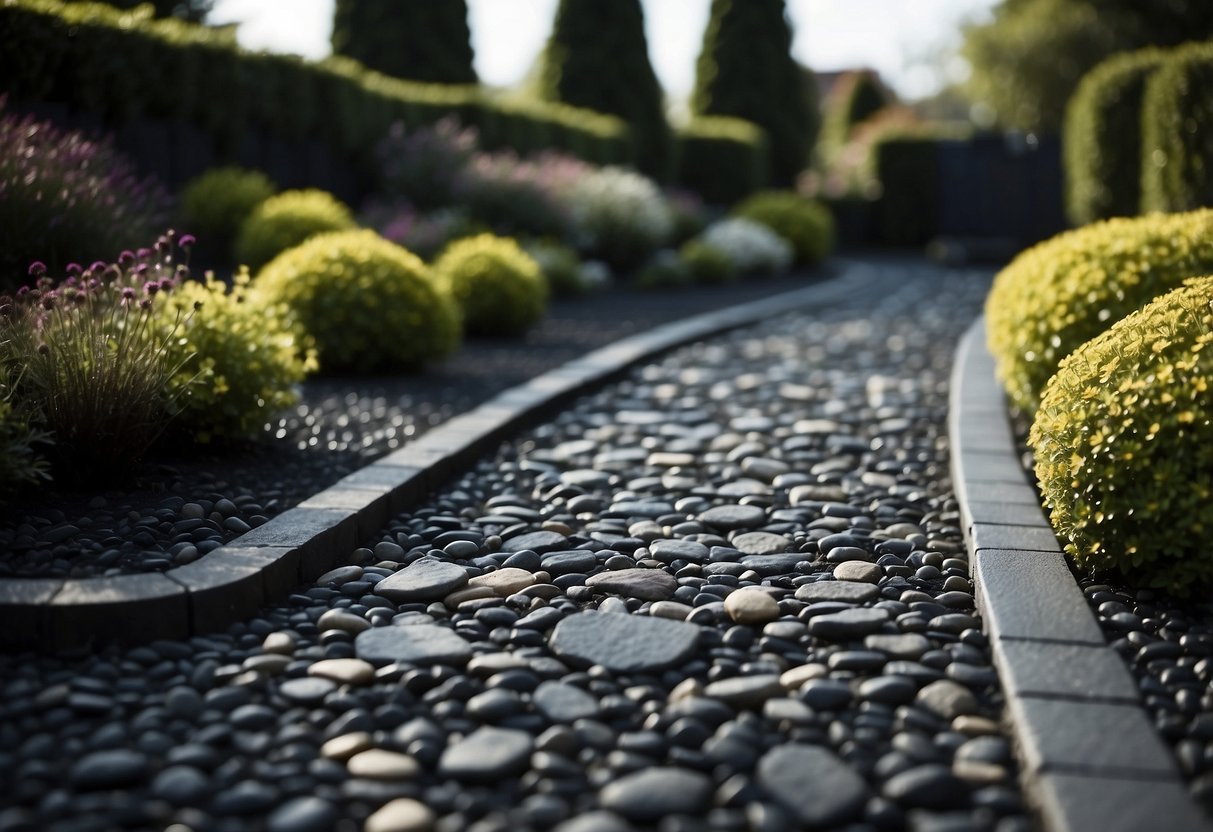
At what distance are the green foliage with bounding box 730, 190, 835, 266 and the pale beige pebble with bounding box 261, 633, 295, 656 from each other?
520 inches

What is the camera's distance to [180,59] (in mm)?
8250

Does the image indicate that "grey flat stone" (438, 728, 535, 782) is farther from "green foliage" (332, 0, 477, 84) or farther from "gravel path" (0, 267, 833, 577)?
"green foliage" (332, 0, 477, 84)

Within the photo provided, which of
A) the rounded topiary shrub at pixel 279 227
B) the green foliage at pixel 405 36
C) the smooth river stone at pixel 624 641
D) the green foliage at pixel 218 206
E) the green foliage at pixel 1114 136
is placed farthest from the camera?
the green foliage at pixel 405 36

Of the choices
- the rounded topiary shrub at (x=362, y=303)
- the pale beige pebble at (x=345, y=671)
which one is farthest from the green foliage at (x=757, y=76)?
the pale beige pebble at (x=345, y=671)

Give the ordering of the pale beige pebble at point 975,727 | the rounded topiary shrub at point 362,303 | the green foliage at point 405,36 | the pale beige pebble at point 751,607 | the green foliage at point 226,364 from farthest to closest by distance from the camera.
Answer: the green foliage at point 405,36 → the rounded topiary shrub at point 362,303 → the green foliage at point 226,364 → the pale beige pebble at point 751,607 → the pale beige pebble at point 975,727

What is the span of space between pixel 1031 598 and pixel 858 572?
0.54 meters

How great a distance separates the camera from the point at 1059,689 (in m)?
2.27

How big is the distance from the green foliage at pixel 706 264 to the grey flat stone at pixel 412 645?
10.1 meters

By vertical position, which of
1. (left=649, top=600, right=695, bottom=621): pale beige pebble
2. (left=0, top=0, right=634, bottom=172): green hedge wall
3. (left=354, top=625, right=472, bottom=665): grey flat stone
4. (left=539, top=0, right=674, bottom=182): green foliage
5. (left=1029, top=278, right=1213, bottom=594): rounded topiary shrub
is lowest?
(left=649, top=600, right=695, bottom=621): pale beige pebble

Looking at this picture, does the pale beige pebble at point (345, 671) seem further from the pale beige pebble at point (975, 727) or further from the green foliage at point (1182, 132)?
the green foliage at point (1182, 132)

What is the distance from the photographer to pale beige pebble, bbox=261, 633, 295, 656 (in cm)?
260

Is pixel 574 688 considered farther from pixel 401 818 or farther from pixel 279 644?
pixel 279 644

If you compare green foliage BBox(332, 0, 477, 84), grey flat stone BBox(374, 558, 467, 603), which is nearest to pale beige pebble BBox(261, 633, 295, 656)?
grey flat stone BBox(374, 558, 467, 603)

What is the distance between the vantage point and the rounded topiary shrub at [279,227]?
8125mm
